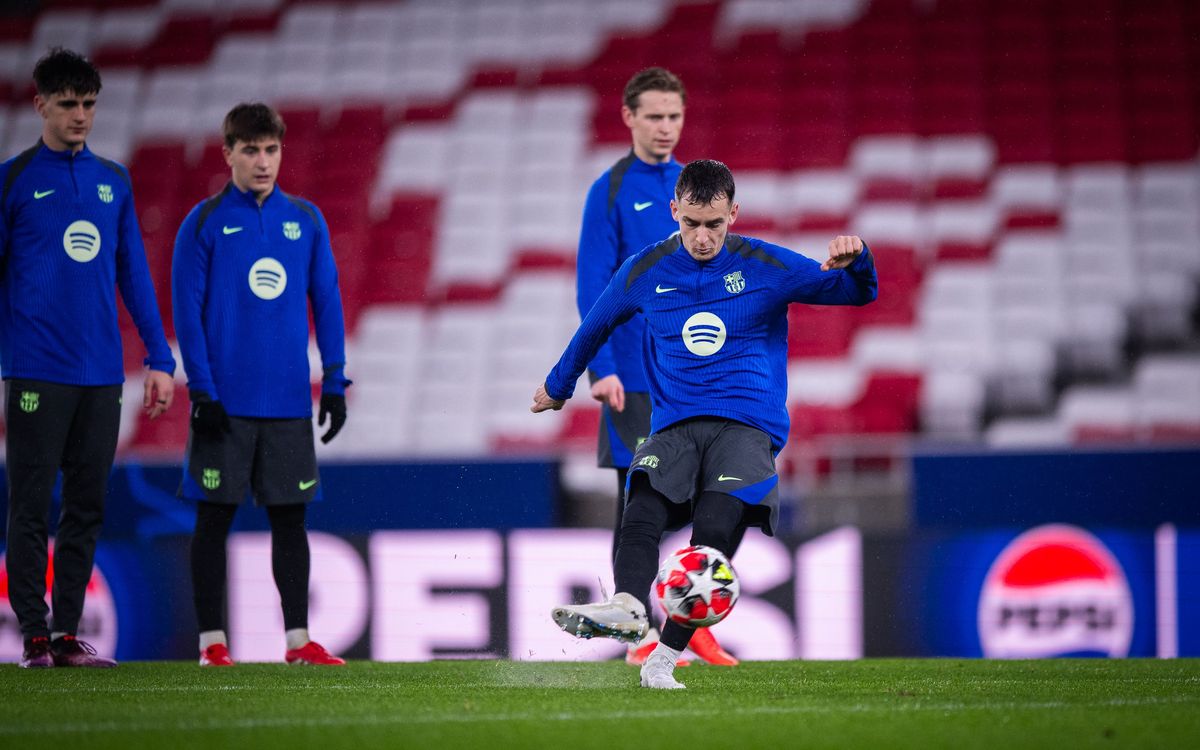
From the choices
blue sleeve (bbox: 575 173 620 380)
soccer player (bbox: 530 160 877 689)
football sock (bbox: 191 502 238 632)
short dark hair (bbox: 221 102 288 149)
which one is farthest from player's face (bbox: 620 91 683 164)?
football sock (bbox: 191 502 238 632)

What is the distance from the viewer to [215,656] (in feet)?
17.7

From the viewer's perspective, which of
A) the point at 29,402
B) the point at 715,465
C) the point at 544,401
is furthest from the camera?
the point at 29,402

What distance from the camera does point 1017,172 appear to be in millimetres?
11266

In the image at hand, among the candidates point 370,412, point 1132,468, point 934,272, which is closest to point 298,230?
point 1132,468

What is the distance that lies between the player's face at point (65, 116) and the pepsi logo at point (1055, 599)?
4.23 m

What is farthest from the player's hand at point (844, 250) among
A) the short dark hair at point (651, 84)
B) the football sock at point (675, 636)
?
the short dark hair at point (651, 84)

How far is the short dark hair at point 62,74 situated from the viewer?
205 inches

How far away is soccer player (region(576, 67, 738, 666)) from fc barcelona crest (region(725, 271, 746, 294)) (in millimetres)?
1001

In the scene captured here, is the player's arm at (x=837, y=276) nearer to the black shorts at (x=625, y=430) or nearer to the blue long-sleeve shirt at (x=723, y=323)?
the blue long-sleeve shirt at (x=723, y=323)

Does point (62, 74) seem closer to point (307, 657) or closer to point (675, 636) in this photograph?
point (307, 657)

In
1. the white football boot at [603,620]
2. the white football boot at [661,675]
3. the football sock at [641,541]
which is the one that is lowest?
the white football boot at [661,675]

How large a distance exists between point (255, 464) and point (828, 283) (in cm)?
220

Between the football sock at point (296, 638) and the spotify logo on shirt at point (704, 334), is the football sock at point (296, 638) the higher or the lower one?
the lower one

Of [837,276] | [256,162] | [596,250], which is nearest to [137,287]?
[256,162]
